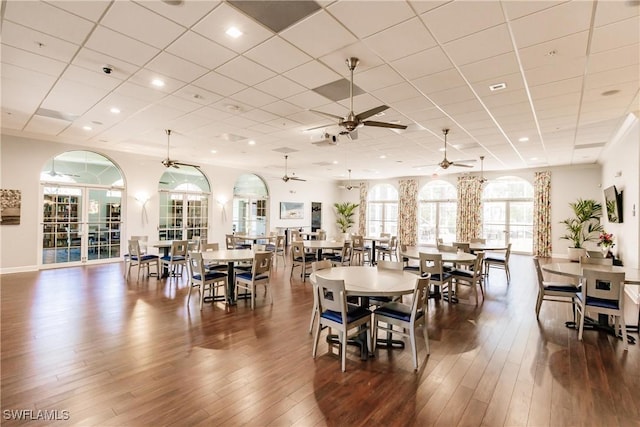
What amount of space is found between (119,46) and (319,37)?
7.53 feet

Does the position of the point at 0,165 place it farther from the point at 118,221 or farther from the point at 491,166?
the point at 491,166

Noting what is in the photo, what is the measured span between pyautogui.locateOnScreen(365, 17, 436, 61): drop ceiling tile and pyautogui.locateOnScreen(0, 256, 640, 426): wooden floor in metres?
3.47

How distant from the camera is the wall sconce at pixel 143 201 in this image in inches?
390

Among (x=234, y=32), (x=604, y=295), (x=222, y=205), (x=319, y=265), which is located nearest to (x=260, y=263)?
(x=319, y=265)

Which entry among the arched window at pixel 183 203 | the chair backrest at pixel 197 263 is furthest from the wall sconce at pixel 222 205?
the chair backrest at pixel 197 263

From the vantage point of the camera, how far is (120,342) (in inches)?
150

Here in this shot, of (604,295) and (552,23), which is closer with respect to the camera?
(552,23)

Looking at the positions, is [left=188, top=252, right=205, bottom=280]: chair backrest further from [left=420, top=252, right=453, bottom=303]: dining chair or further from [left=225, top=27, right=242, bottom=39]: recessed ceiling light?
[left=420, top=252, right=453, bottom=303]: dining chair

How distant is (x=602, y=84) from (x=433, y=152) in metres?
4.97

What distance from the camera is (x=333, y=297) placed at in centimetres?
334

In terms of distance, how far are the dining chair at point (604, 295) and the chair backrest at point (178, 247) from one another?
7265 mm

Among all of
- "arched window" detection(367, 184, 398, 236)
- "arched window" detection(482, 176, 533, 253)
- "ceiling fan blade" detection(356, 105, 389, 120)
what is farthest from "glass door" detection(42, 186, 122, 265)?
"arched window" detection(482, 176, 533, 253)

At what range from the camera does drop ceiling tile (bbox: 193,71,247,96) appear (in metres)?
4.38

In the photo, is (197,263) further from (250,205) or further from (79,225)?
(250,205)
